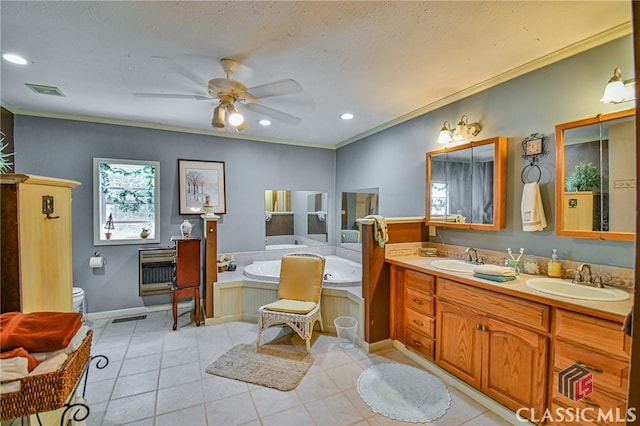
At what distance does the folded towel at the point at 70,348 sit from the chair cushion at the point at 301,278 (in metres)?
2.21

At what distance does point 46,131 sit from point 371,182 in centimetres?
421

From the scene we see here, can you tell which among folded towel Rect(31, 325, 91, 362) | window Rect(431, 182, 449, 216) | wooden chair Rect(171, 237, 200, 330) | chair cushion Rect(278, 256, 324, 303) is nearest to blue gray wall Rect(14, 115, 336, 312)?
wooden chair Rect(171, 237, 200, 330)

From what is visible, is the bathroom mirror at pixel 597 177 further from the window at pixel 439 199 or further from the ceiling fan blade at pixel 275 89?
the ceiling fan blade at pixel 275 89

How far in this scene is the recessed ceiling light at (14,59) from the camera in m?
2.13

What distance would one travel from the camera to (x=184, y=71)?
2375 millimetres

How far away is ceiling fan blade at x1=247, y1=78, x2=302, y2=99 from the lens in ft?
8.07

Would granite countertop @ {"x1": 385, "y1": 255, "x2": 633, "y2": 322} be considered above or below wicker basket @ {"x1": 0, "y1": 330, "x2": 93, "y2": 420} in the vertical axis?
above

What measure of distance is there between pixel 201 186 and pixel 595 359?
435cm

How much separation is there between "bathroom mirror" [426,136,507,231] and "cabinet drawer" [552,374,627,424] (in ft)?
4.23

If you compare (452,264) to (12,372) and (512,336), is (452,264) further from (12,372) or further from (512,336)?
(12,372)

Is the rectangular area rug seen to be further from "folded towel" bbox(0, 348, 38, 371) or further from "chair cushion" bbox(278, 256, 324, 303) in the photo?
"folded towel" bbox(0, 348, 38, 371)

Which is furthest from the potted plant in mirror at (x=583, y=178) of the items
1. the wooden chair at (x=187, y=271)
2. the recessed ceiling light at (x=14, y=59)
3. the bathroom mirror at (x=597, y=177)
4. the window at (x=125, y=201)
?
the window at (x=125, y=201)

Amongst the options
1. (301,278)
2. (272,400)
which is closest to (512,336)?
(272,400)

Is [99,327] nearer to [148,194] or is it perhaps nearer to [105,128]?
[148,194]
